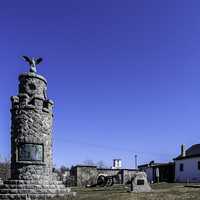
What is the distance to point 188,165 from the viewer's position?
47844 mm

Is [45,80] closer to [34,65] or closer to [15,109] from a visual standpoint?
[34,65]

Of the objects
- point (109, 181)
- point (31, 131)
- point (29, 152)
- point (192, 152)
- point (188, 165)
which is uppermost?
point (31, 131)

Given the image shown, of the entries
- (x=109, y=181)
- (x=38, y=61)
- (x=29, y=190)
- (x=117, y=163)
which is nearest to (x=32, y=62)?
(x=38, y=61)

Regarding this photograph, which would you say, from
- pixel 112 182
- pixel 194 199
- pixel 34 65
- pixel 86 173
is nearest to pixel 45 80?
pixel 34 65

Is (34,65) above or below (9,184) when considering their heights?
above

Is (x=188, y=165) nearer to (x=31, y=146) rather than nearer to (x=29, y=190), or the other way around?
(x=31, y=146)

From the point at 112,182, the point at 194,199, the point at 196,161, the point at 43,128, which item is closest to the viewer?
the point at 194,199

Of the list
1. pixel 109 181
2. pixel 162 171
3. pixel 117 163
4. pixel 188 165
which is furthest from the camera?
pixel 117 163

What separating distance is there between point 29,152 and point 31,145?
42 centimetres

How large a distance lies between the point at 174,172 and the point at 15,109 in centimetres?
3321

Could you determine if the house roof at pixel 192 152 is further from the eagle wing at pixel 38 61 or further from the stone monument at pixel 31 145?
the eagle wing at pixel 38 61

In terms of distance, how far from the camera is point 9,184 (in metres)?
22.2

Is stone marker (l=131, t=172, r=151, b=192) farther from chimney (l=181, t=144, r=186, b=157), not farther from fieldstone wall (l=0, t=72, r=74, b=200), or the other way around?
chimney (l=181, t=144, r=186, b=157)

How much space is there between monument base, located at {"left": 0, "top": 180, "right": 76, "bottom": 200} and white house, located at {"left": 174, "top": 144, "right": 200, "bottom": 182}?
1056 inches
